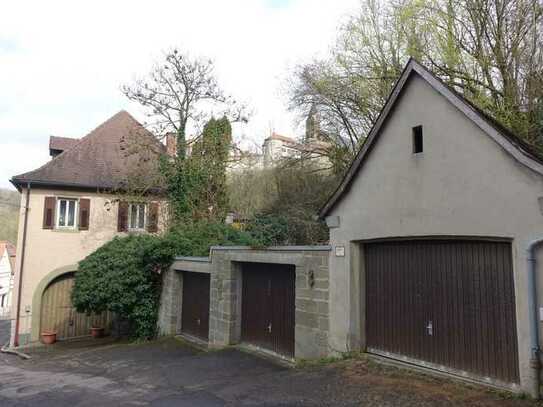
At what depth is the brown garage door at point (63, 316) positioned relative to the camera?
19.7 metres

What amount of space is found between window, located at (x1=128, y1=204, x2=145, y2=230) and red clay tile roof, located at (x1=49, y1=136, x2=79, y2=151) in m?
5.09

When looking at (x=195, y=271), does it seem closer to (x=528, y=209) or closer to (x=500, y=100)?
(x=528, y=209)

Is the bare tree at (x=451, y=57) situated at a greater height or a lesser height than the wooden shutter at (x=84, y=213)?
greater

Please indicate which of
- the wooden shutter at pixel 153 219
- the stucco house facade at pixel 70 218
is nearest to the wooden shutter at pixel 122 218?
the stucco house facade at pixel 70 218

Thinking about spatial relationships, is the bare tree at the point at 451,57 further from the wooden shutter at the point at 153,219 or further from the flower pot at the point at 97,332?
the flower pot at the point at 97,332

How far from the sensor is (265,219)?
18281 mm

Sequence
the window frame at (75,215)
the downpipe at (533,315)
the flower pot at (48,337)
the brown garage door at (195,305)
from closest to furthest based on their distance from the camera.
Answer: the downpipe at (533,315) < the brown garage door at (195,305) < the flower pot at (48,337) < the window frame at (75,215)

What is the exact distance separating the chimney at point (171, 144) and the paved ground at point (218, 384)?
34.6 ft

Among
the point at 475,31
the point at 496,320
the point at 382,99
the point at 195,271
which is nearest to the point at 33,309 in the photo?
the point at 195,271

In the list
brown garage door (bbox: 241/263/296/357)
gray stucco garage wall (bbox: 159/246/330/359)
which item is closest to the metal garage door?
gray stucco garage wall (bbox: 159/246/330/359)

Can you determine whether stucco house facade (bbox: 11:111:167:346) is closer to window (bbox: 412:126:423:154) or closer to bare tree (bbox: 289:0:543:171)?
bare tree (bbox: 289:0:543:171)

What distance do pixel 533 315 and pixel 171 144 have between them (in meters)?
18.3

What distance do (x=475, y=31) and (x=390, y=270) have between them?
1045 centimetres

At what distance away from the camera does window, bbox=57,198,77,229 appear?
19.8 meters
